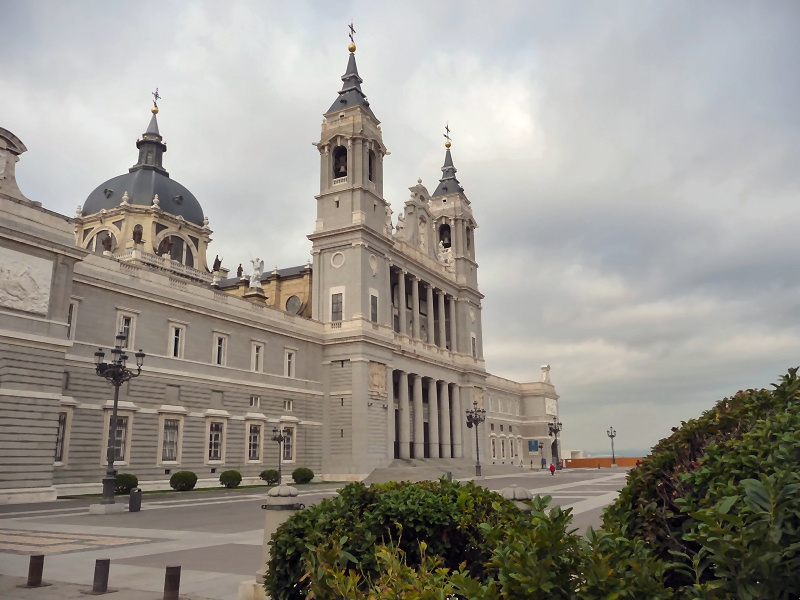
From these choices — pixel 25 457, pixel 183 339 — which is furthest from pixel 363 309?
pixel 25 457

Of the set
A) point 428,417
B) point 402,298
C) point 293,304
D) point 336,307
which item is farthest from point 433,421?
point 293,304

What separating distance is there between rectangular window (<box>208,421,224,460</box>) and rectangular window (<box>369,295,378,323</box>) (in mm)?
15755

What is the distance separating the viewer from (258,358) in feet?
145

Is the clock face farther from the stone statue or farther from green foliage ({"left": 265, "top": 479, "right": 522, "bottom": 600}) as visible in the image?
green foliage ({"left": 265, "top": 479, "right": 522, "bottom": 600})

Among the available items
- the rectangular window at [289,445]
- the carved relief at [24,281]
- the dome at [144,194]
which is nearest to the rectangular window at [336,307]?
the rectangular window at [289,445]

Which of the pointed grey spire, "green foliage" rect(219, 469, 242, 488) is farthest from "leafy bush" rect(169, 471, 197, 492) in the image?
the pointed grey spire

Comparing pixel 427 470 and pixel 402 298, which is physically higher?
pixel 402 298

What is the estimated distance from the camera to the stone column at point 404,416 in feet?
184

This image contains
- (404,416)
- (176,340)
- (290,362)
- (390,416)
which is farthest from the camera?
(404,416)

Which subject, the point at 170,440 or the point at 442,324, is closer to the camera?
the point at 170,440

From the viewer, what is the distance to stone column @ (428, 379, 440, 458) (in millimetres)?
61188

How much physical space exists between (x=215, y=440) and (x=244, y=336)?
7.18m

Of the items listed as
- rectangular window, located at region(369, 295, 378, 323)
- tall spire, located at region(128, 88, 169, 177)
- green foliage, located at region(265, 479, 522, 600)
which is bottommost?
green foliage, located at region(265, 479, 522, 600)

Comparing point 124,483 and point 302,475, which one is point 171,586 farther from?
point 302,475
